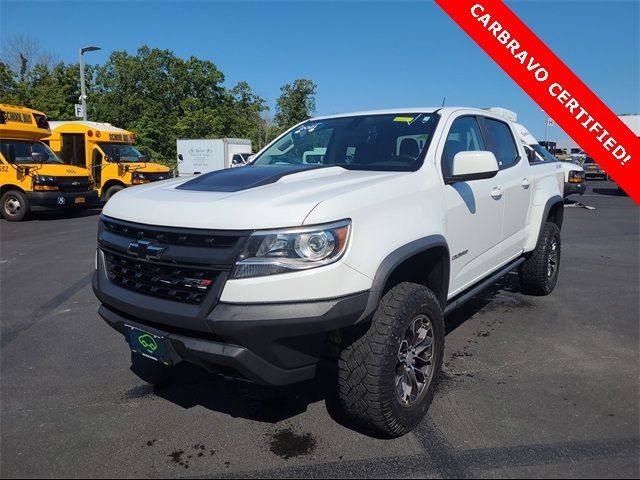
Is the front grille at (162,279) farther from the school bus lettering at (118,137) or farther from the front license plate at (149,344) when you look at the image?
the school bus lettering at (118,137)

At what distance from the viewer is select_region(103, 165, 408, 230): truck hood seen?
2383mm

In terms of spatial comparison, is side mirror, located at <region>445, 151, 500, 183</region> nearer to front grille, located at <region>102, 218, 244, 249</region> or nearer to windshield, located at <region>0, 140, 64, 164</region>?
front grille, located at <region>102, 218, 244, 249</region>

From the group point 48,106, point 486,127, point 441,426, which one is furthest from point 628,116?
point 48,106

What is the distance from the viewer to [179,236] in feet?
8.31

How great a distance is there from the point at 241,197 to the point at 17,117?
45.7 ft

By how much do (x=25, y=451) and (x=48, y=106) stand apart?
104ft

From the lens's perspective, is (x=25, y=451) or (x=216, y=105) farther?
(x=216, y=105)

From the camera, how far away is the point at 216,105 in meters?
45.2

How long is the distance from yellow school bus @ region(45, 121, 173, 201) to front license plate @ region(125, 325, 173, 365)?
47.1 ft

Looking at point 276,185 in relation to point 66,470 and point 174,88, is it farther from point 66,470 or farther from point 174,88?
point 174,88

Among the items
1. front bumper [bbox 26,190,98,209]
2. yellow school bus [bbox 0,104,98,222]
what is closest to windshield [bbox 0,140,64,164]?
yellow school bus [bbox 0,104,98,222]

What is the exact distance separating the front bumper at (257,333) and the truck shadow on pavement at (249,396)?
0.64 m

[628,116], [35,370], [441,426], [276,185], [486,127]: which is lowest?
[35,370]

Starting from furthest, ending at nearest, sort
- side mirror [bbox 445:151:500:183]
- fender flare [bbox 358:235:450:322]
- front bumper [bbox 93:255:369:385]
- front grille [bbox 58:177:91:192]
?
front grille [bbox 58:177:91:192] → side mirror [bbox 445:151:500:183] → fender flare [bbox 358:235:450:322] → front bumper [bbox 93:255:369:385]
